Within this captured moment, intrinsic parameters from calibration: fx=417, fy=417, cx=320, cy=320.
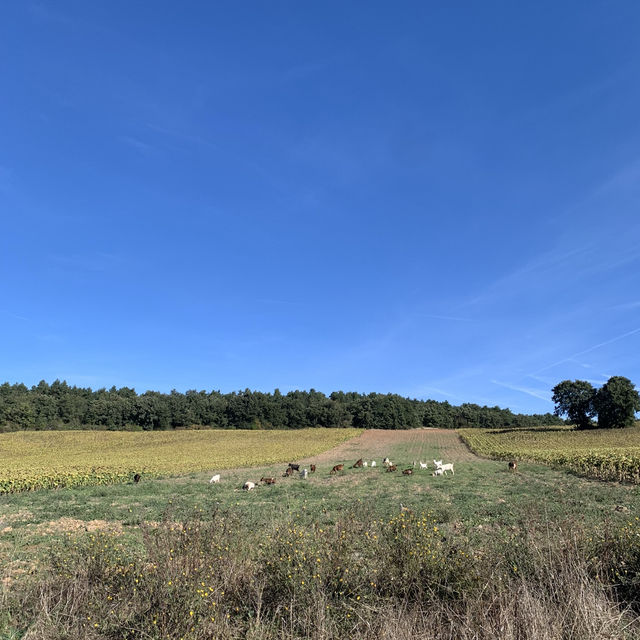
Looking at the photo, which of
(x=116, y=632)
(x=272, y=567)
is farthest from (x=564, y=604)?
(x=116, y=632)

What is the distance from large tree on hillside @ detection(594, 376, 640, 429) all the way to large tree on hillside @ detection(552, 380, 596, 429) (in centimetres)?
341

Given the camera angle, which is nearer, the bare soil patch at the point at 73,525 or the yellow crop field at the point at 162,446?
the bare soil patch at the point at 73,525

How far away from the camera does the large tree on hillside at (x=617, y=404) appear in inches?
3204

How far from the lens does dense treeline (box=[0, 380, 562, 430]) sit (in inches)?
4503

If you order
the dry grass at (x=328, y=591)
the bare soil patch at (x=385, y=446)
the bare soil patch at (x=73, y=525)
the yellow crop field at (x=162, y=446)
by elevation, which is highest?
the dry grass at (x=328, y=591)

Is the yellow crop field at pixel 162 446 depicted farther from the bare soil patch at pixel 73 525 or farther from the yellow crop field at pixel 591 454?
the bare soil patch at pixel 73 525

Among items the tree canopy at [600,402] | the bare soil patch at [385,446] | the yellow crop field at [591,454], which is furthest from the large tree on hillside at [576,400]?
the bare soil patch at [385,446]

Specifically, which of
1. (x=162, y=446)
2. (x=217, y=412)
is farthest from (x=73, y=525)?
(x=217, y=412)

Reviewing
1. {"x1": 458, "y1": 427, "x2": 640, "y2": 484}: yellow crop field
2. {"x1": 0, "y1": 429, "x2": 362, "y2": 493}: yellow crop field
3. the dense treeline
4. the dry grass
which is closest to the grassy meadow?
the dry grass

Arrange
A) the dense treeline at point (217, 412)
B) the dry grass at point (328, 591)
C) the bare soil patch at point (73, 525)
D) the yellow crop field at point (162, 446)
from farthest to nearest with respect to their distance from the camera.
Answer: the dense treeline at point (217, 412) → the yellow crop field at point (162, 446) → the bare soil patch at point (73, 525) → the dry grass at point (328, 591)

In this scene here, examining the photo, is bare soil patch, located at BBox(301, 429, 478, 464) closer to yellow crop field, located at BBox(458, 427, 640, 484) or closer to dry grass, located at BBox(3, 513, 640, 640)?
yellow crop field, located at BBox(458, 427, 640, 484)

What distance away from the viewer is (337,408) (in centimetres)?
12888

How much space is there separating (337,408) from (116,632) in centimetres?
12596

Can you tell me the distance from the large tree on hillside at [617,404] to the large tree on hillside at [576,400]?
11.2 ft
